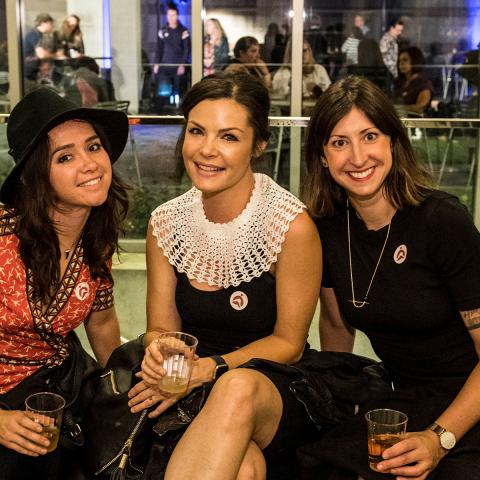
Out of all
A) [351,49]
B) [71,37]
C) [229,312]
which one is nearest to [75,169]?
[229,312]

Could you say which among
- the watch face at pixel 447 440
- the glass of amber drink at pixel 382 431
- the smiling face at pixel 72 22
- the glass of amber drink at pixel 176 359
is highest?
the smiling face at pixel 72 22

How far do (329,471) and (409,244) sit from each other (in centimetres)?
72

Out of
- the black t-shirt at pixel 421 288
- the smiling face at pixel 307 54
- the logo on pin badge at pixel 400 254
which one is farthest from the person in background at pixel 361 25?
the logo on pin badge at pixel 400 254

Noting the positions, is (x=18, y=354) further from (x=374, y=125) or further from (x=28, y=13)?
Result: (x=28, y=13)

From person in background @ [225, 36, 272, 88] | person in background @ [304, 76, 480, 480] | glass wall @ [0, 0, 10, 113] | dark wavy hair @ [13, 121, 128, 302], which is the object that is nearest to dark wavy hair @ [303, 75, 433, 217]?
person in background @ [304, 76, 480, 480]

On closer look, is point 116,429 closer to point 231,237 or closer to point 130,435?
point 130,435

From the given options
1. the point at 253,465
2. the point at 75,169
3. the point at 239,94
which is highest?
the point at 239,94

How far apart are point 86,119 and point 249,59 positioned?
142 inches

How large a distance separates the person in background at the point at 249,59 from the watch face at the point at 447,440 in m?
4.13

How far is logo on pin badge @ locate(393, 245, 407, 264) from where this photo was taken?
99.2 inches

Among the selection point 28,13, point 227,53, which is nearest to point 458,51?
point 227,53

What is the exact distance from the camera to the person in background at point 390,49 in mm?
6211

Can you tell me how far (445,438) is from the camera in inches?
91.3

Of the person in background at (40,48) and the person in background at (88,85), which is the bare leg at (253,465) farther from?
the person in background at (40,48)
